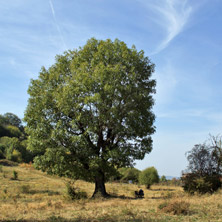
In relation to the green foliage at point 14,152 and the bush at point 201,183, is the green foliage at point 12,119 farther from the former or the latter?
the bush at point 201,183

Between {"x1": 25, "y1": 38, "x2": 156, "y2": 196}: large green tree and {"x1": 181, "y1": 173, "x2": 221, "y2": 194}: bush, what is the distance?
4887 millimetres

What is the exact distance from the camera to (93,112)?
20.8 m

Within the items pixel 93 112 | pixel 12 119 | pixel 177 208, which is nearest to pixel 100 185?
pixel 93 112

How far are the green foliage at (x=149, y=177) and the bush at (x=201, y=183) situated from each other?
2551 centimetres

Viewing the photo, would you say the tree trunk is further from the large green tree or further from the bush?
the bush

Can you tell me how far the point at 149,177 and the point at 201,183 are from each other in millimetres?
27499

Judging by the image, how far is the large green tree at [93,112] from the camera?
20.1 m

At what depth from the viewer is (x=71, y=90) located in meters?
20.2

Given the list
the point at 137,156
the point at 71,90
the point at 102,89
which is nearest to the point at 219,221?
the point at 137,156

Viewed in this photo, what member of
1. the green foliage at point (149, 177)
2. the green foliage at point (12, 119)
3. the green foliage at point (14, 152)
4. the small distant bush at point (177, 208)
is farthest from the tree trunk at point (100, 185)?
the green foliage at point (12, 119)

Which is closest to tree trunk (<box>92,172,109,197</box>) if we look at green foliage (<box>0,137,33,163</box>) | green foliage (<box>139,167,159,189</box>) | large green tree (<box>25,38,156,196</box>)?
large green tree (<box>25,38,156,196</box>)

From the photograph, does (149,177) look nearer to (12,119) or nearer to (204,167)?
(204,167)

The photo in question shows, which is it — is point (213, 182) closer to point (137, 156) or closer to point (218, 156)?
point (218, 156)

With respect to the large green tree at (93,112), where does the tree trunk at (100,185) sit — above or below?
below
